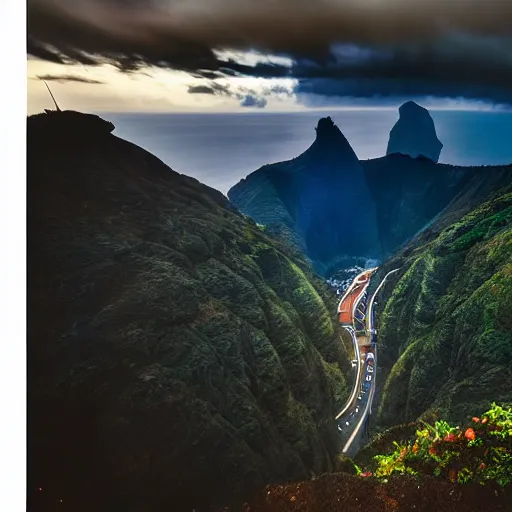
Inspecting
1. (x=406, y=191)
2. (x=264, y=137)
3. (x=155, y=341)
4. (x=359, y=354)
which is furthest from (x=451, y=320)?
(x=155, y=341)

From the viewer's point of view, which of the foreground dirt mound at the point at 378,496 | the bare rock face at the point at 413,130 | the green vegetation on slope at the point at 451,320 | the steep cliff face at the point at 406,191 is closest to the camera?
the foreground dirt mound at the point at 378,496

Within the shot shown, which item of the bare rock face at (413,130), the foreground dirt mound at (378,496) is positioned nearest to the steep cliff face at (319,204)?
the bare rock face at (413,130)

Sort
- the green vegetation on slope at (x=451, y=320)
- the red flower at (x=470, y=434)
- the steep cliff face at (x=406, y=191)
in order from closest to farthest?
the red flower at (x=470, y=434) < the green vegetation on slope at (x=451, y=320) < the steep cliff face at (x=406, y=191)

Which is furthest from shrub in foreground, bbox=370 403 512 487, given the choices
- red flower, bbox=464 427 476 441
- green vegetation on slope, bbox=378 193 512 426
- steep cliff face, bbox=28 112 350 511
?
steep cliff face, bbox=28 112 350 511

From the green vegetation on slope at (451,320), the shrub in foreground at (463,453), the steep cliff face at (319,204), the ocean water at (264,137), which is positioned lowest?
the shrub in foreground at (463,453)

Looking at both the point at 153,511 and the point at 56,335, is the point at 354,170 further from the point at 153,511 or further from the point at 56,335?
the point at 153,511

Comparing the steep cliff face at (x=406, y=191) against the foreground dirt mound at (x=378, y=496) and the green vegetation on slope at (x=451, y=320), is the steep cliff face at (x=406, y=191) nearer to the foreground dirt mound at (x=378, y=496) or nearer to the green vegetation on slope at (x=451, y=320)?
the green vegetation on slope at (x=451, y=320)
